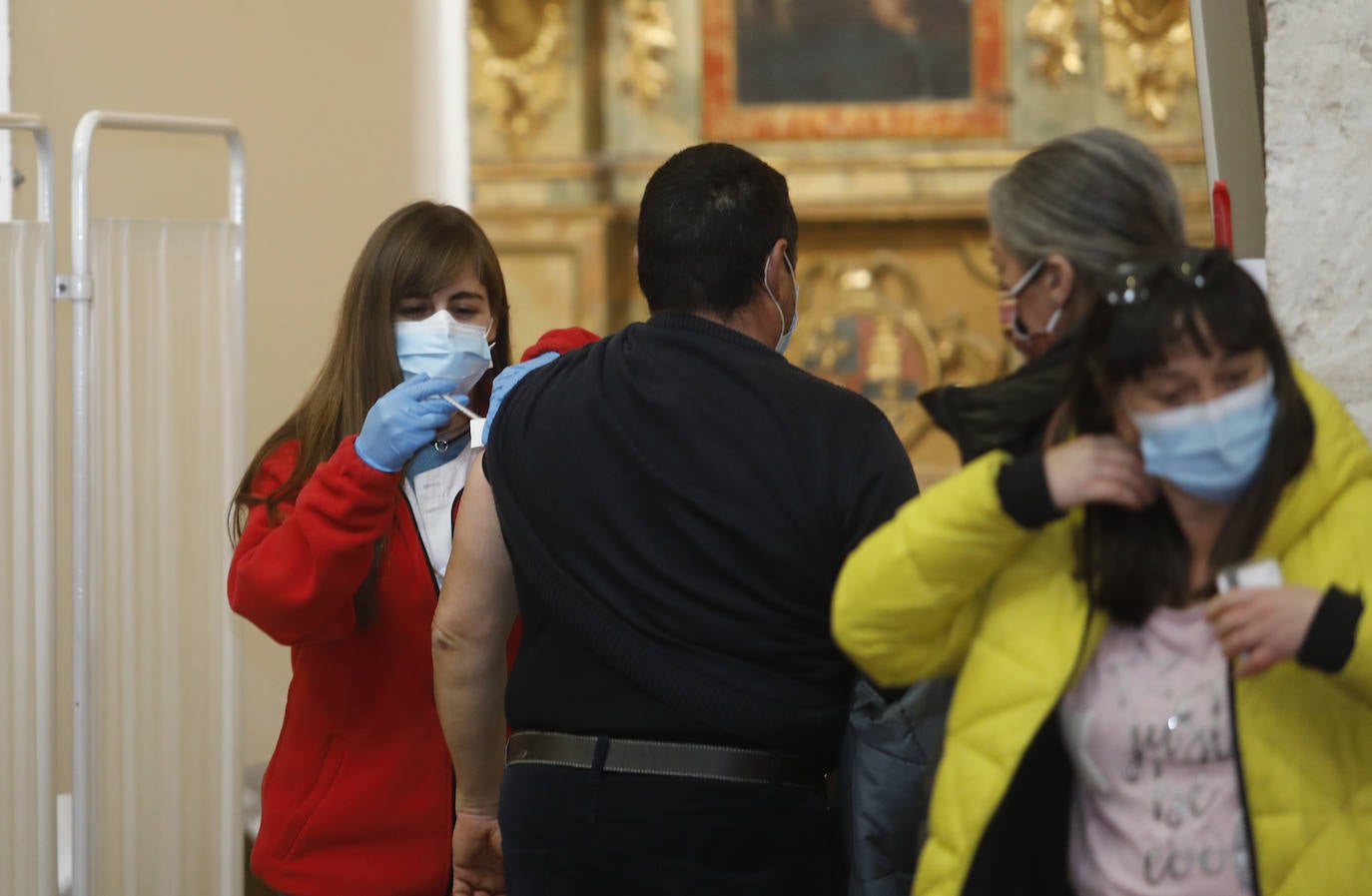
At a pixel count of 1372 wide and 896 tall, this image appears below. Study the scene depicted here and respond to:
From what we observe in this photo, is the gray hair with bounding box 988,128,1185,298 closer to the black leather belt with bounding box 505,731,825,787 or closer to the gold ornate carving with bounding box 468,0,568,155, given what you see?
the black leather belt with bounding box 505,731,825,787

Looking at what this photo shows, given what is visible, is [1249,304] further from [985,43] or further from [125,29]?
[985,43]

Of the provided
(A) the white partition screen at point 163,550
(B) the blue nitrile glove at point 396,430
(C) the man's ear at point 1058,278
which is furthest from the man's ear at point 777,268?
(A) the white partition screen at point 163,550

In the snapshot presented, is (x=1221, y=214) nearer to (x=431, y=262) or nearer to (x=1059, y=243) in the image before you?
(x=1059, y=243)

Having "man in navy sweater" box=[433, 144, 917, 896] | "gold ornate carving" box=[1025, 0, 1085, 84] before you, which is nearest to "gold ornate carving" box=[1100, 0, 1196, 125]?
"gold ornate carving" box=[1025, 0, 1085, 84]

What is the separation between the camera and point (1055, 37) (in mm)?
7844

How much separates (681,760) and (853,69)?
652 cm

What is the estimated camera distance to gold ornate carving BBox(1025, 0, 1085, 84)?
7.83 m

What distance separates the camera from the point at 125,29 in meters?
4.34

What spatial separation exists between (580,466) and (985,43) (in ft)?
20.9

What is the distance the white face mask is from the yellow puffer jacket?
1039 mm

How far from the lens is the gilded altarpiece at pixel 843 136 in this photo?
783 cm

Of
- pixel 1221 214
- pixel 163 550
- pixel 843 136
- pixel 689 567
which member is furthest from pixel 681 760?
pixel 843 136

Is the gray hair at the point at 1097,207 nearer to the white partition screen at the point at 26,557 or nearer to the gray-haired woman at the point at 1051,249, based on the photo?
the gray-haired woman at the point at 1051,249

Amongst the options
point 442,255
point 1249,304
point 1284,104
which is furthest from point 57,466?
point 1249,304
